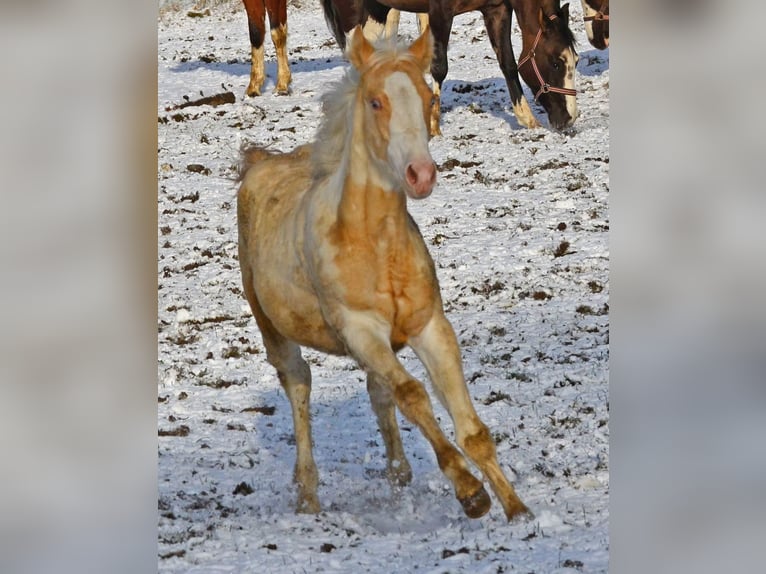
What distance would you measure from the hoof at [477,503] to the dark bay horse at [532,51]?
11479 millimetres

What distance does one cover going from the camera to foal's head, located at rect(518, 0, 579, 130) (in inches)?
634

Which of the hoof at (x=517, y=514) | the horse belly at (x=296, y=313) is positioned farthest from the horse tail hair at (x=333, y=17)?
the hoof at (x=517, y=514)

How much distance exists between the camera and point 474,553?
4.61 meters

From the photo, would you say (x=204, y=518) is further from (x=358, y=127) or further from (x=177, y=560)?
(x=358, y=127)

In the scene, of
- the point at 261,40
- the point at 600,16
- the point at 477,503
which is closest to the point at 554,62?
the point at 600,16

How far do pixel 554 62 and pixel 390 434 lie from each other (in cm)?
1105

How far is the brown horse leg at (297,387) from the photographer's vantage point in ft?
20.1

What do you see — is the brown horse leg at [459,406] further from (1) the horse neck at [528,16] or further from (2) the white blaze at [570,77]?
(1) the horse neck at [528,16]

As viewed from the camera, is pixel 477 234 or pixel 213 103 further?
pixel 213 103
